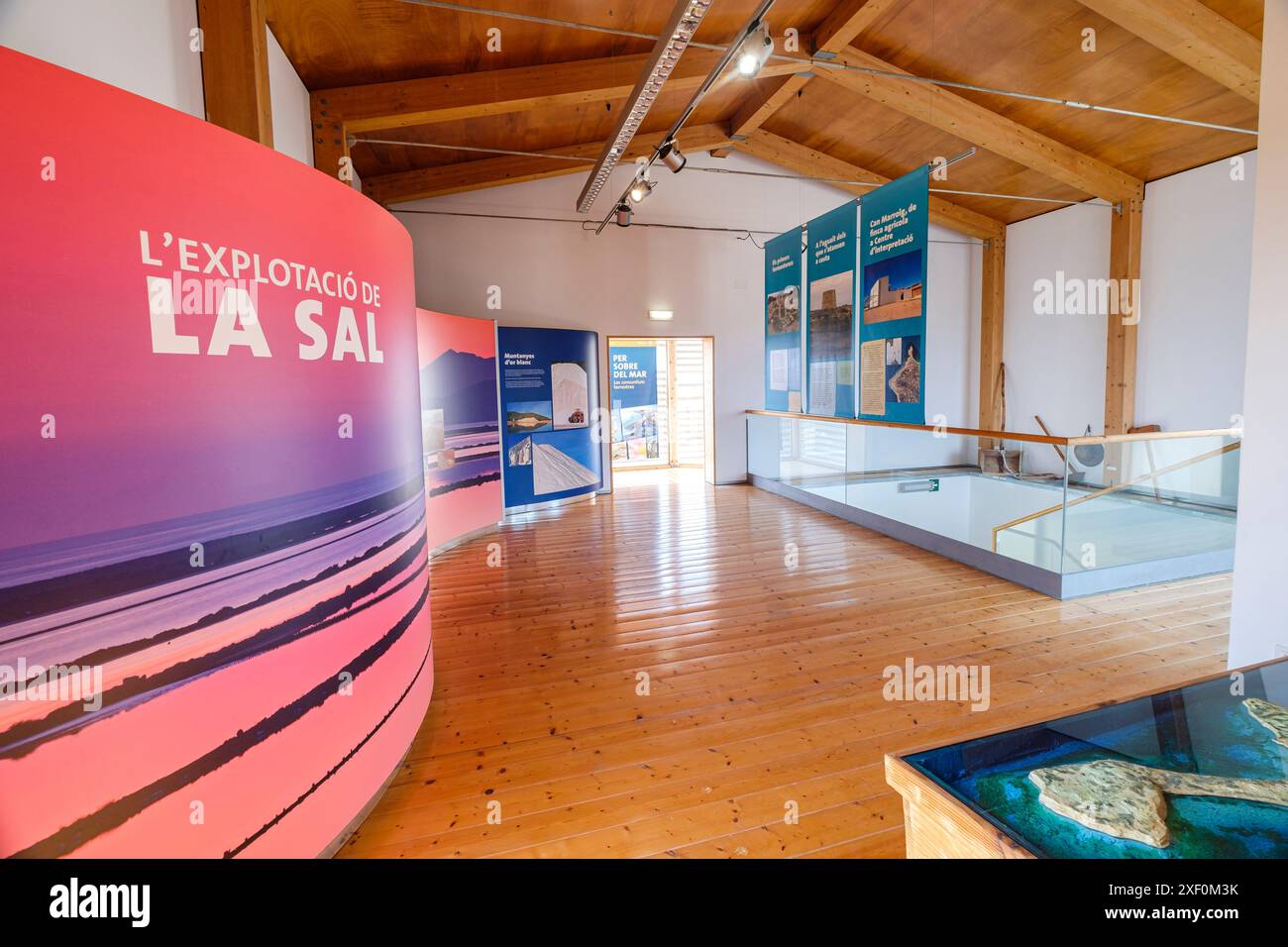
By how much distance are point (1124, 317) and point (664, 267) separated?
694cm

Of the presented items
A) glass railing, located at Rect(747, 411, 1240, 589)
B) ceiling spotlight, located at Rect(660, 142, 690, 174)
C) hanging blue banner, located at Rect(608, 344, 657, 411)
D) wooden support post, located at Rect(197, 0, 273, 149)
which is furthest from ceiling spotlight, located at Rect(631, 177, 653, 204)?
wooden support post, located at Rect(197, 0, 273, 149)

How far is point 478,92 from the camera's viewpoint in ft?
20.1

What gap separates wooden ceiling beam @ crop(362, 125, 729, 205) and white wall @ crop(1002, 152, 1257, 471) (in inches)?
233

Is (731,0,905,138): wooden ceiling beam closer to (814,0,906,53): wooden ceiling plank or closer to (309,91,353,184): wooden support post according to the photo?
(814,0,906,53): wooden ceiling plank

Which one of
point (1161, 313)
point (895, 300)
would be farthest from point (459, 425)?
point (1161, 313)

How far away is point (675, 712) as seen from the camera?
3.39m

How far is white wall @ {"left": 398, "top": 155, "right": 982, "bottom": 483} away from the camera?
30.7 ft

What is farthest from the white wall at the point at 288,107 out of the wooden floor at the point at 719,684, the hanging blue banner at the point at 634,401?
the hanging blue banner at the point at 634,401

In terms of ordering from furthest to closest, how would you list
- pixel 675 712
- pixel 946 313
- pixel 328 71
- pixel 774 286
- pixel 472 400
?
pixel 946 313 → pixel 774 286 → pixel 472 400 → pixel 328 71 → pixel 675 712

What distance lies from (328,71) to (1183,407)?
10966 millimetres

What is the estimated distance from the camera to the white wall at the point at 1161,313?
7.71 meters
